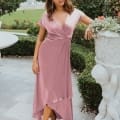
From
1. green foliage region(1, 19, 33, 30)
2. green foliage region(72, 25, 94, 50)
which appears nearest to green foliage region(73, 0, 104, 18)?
green foliage region(72, 25, 94, 50)

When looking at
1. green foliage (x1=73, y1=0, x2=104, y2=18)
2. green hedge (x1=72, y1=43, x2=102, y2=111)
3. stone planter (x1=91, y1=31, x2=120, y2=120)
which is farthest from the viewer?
green foliage (x1=73, y1=0, x2=104, y2=18)

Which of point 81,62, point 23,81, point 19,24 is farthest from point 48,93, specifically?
point 19,24

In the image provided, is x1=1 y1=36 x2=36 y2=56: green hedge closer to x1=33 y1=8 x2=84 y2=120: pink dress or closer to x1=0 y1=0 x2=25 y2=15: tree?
x1=33 y1=8 x2=84 y2=120: pink dress

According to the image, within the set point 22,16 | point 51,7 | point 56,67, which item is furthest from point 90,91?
point 22,16

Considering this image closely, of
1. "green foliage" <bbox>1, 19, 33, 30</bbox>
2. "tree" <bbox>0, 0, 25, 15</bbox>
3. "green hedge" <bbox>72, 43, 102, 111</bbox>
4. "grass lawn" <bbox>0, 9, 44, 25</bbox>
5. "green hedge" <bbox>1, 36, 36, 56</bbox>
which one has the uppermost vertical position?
"green hedge" <bbox>72, 43, 102, 111</bbox>

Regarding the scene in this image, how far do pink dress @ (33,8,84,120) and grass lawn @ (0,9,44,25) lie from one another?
403 inches

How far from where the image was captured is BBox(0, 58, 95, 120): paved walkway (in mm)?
5176

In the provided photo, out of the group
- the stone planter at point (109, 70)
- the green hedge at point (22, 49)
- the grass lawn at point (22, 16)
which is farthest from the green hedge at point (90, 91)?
the grass lawn at point (22, 16)

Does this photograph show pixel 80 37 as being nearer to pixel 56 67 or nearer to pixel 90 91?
pixel 90 91

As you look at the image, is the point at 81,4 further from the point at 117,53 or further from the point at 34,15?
the point at 34,15

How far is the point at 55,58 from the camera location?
413 cm

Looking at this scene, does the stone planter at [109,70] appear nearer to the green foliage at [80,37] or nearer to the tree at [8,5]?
the green foliage at [80,37]

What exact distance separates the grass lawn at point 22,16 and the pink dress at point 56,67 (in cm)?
1022

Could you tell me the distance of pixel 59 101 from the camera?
14.1 ft
